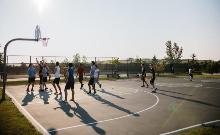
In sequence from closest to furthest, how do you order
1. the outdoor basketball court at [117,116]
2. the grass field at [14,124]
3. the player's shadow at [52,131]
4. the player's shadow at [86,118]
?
the grass field at [14,124], the player's shadow at [52,131], the player's shadow at [86,118], the outdoor basketball court at [117,116]

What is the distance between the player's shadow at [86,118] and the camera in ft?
25.9

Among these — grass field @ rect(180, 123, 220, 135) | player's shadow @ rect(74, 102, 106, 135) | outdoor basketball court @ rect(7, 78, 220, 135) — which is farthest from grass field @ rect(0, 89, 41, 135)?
grass field @ rect(180, 123, 220, 135)

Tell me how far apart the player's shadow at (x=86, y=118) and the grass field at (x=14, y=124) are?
1.90m

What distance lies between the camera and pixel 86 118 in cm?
959

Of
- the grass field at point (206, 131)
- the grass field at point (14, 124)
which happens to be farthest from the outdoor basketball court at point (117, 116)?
the grass field at point (206, 131)

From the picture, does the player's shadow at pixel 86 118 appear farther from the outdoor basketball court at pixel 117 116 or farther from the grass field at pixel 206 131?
the grass field at pixel 206 131

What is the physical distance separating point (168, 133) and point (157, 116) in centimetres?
241

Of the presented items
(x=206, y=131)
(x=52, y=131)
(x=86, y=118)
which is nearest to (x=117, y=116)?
(x=86, y=118)

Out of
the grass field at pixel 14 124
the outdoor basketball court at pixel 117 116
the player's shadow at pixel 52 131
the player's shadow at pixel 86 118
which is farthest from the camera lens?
the outdoor basketball court at pixel 117 116

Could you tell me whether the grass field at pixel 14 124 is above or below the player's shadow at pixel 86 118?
above

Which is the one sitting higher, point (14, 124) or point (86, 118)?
point (14, 124)

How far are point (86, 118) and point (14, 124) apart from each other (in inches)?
106

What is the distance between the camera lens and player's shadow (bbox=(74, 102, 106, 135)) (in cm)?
788

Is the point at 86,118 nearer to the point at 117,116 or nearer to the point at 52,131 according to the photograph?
the point at 117,116
